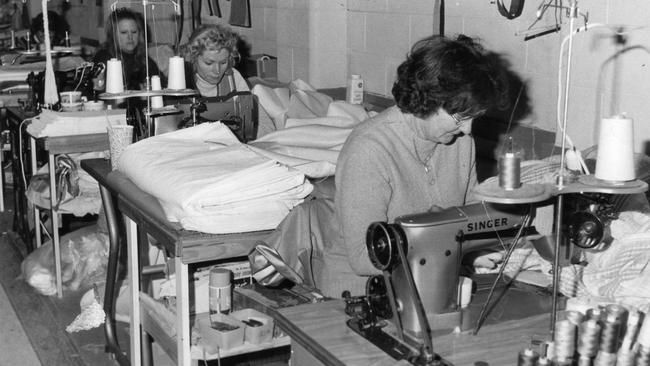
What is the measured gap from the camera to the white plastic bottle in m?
4.30

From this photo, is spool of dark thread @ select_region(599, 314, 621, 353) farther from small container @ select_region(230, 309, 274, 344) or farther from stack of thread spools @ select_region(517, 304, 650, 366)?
small container @ select_region(230, 309, 274, 344)

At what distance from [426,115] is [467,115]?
10cm

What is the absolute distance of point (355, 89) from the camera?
14.2 feet

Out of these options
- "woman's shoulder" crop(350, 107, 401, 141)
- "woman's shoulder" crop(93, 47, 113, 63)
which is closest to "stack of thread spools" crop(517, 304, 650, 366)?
"woman's shoulder" crop(350, 107, 401, 141)

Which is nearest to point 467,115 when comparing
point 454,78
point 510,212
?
point 454,78

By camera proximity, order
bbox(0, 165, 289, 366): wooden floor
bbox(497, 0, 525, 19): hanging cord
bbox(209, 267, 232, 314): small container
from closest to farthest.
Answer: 1. bbox(209, 267, 232, 314): small container
2. bbox(0, 165, 289, 366): wooden floor
3. bbox(497, 0, 525, 19): hanging cord

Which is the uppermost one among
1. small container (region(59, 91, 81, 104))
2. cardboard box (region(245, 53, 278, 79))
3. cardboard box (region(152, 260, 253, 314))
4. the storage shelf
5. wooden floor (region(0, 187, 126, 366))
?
cardboard box (region(245, 53, 278, 79))

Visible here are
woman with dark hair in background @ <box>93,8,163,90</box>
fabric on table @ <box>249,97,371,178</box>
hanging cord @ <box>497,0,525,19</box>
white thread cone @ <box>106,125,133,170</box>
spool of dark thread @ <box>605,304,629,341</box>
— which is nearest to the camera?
spool of dark thread @ <box>605,304,629,341</box>

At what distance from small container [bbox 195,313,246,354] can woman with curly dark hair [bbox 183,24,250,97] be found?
200cm

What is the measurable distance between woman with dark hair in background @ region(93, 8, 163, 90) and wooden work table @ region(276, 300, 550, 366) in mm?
3106

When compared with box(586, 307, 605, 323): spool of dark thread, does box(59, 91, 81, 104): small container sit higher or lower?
higher

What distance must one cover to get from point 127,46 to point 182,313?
2.87 metres

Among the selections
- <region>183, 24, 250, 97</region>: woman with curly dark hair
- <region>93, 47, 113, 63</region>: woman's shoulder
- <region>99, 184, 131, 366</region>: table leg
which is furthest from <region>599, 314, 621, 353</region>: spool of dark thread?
<region>93, 47, 113, 63</region>: woman's shoulder

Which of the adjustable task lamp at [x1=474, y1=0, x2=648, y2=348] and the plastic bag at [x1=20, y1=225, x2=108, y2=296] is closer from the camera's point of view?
the adjustable task lamp at [x1=474, y1=0, x2=648, y2=348]
